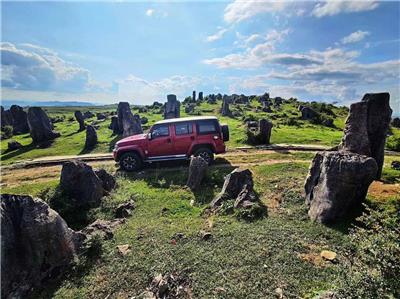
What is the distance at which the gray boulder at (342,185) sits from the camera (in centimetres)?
949

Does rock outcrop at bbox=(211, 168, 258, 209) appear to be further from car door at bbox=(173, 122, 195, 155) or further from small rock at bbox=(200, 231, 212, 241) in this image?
car door at bbox=(173, 122, 195, 155)

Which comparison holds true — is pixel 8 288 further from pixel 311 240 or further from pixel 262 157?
pixel 262 157

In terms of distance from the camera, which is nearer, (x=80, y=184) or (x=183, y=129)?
(x=80, y=184)

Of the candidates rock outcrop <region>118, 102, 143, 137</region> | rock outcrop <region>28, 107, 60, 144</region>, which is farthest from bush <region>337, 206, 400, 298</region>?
rock outcrop <region>28, 107, 60, 144</region>

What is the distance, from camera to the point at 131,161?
17391 mm

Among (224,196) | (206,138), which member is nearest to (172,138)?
(206,138)

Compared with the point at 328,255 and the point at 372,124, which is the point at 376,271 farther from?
the point at 372,124

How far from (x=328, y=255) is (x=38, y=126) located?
32.3 metres

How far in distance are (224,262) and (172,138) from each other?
393 inches

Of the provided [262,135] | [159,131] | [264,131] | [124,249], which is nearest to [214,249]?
[124,249]

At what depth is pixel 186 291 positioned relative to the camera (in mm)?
7262

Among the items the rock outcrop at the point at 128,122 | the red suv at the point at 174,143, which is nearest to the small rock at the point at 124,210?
the red suv at the point at 174,143

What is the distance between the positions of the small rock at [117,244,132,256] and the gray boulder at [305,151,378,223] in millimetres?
6599

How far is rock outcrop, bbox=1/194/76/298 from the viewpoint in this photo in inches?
289
